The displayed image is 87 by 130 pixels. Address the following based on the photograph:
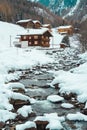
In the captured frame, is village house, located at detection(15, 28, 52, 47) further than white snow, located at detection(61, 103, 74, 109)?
Yes

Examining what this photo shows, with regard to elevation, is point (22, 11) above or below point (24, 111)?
above

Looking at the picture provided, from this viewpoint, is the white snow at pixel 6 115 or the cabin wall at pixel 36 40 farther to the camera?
the cabin wall at pixel 36 40

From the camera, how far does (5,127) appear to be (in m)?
14.8

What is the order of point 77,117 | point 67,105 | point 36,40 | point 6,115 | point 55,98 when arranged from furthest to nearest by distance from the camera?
point 36,40 < point 55,98 < point 67,105 < point 77,117 < point 6,115

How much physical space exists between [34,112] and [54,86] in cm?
824

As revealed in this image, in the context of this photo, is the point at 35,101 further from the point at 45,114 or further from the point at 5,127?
the point at 5,127

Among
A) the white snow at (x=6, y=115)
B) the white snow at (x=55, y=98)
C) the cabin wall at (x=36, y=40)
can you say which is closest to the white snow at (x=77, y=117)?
the white snow at (x=6, y=115)

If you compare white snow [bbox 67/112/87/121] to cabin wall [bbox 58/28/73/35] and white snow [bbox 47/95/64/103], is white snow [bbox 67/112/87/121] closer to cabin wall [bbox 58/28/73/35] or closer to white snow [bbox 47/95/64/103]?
white snow [bbox 47/95/64/103]

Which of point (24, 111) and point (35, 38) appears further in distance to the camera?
point (35, 38)

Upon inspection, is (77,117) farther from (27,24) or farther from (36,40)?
(27,24)

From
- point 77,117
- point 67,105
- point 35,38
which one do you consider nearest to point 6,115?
point 77,117

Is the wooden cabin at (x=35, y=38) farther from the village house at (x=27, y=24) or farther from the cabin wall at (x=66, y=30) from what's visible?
the cabin wall at (x=66, y=30)

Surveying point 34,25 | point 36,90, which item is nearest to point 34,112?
point 36,90

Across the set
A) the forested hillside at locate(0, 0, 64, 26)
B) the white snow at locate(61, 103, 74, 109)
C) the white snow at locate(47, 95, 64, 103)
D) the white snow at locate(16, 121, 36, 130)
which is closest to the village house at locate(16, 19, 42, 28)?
the forested hillside at locate(0, 0, 64, 26)
